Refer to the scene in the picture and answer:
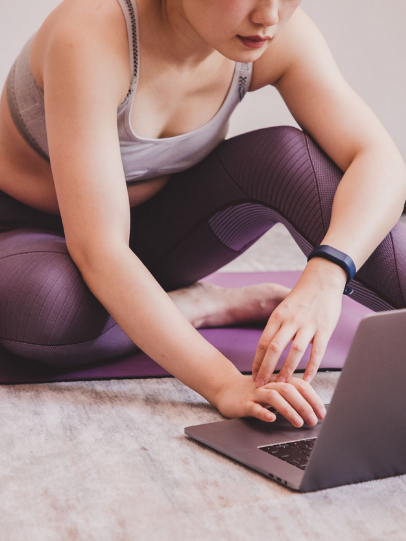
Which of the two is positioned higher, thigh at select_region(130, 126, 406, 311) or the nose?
the nose

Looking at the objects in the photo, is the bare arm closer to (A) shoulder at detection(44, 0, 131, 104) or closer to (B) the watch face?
(A) shoulder at detection(44, 0, 131, 104)

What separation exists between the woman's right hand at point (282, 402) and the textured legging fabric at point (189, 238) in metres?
0.31

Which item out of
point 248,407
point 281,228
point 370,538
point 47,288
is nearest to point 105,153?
point 47,288

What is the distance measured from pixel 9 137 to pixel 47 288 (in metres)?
0.33

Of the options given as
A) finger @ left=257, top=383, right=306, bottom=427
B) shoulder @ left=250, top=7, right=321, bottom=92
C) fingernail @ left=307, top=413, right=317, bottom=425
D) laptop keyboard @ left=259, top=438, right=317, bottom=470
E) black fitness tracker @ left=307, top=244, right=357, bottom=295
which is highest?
shoulder @ left=250, top=7, right=321, bottom=92

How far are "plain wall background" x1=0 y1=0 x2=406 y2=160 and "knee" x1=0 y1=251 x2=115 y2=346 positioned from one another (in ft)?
7.30

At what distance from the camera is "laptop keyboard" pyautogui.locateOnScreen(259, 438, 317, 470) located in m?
0.79

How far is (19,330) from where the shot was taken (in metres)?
1.10

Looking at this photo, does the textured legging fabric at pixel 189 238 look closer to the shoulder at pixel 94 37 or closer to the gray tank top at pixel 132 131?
the gray tank top at pixel 132 131

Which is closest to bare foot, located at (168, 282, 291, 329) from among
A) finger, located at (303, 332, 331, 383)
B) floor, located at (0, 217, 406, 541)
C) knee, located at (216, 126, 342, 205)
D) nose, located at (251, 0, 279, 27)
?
knee, located at (216, 126, 342, 205)

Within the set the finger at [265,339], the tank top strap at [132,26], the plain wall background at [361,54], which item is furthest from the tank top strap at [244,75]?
the plain wall background at [361,54]

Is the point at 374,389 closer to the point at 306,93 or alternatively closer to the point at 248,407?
the point at 248,407

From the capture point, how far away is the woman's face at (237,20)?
35.7 inches

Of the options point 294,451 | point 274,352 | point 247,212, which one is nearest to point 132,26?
point 247,212
